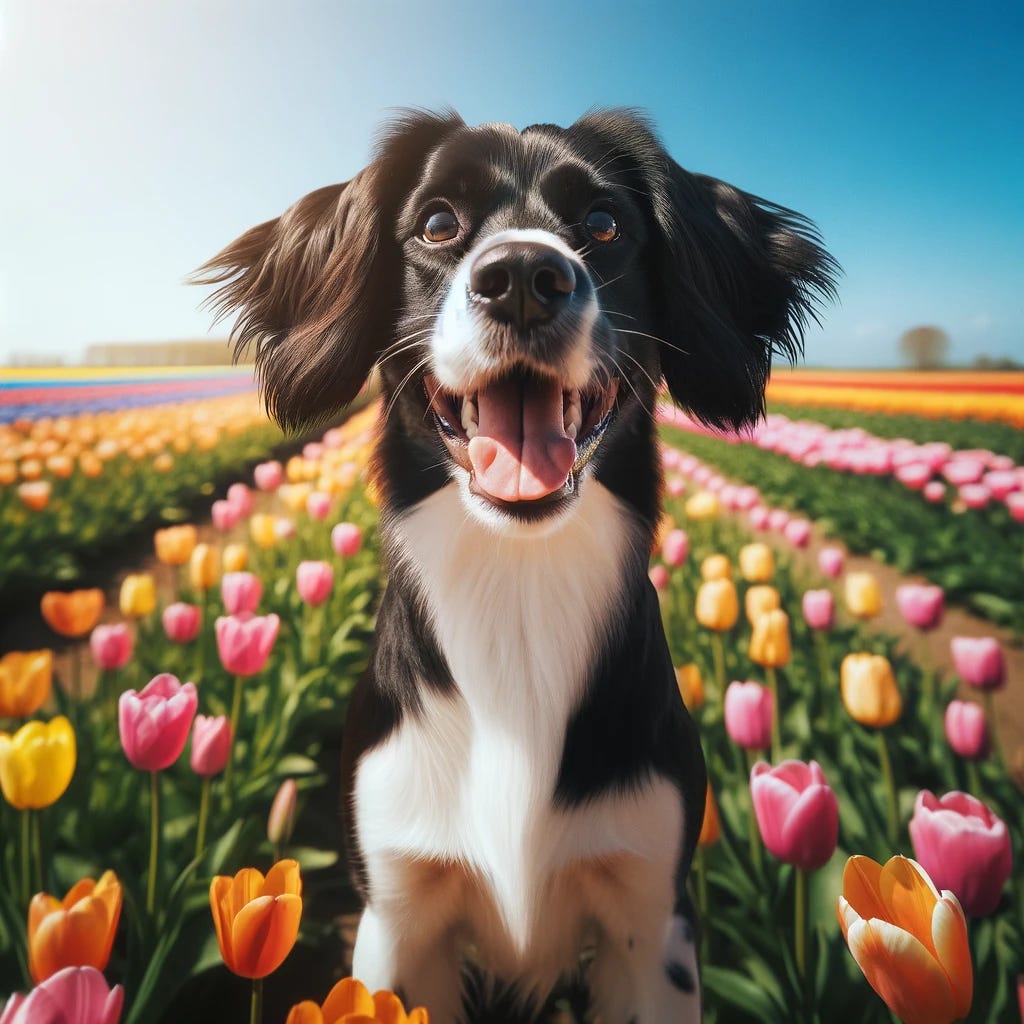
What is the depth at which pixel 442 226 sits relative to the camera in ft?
2.45

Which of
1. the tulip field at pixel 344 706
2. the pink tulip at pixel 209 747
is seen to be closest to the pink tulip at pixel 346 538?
the tulip field at pixel 344 706

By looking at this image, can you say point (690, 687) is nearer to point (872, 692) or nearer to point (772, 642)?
point (772, 642)

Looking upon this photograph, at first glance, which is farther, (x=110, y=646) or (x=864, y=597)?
(x=864, y=597)

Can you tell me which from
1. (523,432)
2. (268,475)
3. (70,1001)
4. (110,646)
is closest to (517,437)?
(523,432)

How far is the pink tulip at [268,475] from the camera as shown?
1334 millimetres

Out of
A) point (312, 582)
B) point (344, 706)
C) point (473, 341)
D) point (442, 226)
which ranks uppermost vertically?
point (442, 226)

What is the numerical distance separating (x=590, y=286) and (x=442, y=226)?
Result: 22cm

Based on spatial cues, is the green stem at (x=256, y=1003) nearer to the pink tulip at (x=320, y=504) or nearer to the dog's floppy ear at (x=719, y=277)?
the dog's floppy ear at (x=719, y=277)

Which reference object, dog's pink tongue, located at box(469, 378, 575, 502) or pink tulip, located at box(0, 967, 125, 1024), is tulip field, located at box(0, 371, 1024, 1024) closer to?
pink tulip, located at box(0, 967, 125, 1024)

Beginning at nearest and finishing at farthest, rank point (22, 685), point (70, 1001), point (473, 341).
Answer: point (70, 1001), point (473, 341), point (22, 685)

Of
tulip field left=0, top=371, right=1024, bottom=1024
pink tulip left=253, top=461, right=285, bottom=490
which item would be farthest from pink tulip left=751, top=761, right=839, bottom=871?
pink tulip left=253, top=461, right=285, bottom=490

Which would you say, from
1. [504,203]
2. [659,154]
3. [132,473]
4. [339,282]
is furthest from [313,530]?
[659,154]

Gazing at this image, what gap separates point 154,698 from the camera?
65 cm

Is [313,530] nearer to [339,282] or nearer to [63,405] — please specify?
[63,405]
